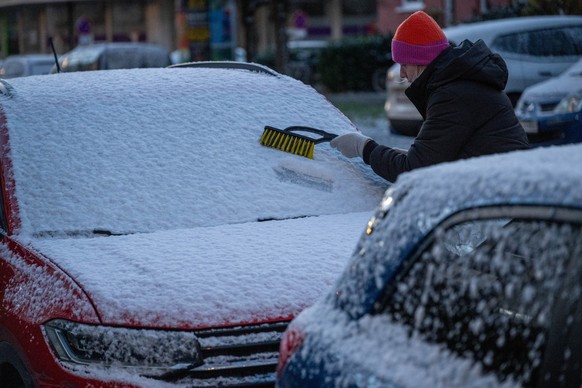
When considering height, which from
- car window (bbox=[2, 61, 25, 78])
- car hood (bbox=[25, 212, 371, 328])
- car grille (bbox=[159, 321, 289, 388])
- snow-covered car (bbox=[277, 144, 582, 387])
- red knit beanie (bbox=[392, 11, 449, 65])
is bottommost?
car window (bbox=[2, 61, 25, 78])

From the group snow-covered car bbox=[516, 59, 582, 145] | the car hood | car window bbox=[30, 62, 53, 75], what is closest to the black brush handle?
the car hood

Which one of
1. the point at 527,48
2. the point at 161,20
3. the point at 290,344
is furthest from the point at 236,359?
the point at 161,20

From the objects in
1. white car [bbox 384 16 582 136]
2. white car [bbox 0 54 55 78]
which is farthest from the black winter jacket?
white car [bbox 0 54 55 78]

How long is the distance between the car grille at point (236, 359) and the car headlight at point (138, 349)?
0.03 meters

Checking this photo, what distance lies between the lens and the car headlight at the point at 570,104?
12.3m

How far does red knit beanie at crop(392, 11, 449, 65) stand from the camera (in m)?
4.61

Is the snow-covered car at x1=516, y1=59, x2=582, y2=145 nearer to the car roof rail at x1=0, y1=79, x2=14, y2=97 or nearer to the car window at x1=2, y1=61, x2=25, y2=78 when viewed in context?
the car roof rail at x1=0, y1=79, x2=14, y2=97

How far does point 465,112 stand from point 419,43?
1.15ft

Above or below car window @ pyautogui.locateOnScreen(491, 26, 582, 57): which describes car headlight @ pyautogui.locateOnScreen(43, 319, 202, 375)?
above

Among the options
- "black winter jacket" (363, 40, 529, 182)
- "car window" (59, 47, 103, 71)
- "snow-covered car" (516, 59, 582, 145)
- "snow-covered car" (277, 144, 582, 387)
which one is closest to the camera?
"snow-covered car" (277, 144, 582, 387)

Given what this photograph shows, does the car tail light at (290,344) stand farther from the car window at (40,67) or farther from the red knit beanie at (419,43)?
the car window at (40,67)

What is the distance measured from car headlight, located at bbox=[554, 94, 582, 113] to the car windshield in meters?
7.34

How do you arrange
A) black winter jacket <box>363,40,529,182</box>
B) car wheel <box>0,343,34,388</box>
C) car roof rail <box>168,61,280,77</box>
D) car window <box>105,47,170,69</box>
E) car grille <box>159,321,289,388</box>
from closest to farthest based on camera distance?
car grille <box>159,321,289,388</box>
car wheel <box>0,343,34,388</box>
black winter jacket <box>363,40,529,182</box>
car roof rail <box>168,61,280,77</box>
car window <box>105,47,170,69</box>

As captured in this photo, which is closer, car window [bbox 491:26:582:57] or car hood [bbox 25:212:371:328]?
car hood [bbox 25:212:371:328]
